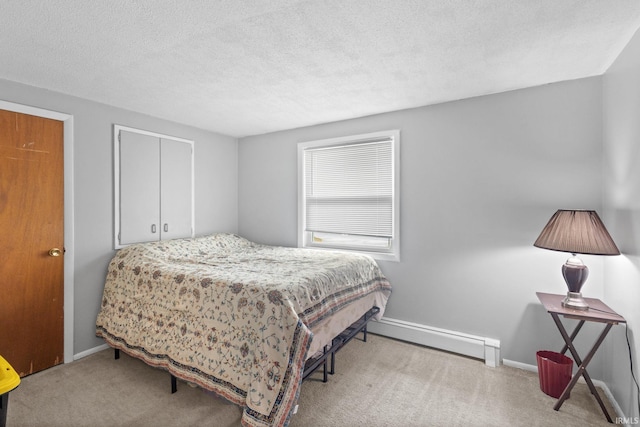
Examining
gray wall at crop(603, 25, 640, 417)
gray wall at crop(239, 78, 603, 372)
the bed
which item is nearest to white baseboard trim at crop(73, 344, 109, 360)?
the bed

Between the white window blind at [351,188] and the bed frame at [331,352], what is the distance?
88 cm

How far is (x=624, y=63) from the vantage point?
73.5 inches

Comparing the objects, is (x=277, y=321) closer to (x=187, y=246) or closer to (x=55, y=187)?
(x=187, y=246)

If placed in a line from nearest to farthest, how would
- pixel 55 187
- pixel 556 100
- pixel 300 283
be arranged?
pixel 300 283 < pixel 556 100 < pixel 55 187

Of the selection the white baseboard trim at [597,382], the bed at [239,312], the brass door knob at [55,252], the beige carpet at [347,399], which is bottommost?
the beige carpet at [347,399]

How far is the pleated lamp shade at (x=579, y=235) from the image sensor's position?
1.83 metres

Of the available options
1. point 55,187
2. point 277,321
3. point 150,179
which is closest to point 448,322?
point 277,321

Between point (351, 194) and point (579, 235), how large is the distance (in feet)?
6.65

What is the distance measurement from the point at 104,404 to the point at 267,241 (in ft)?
7.62

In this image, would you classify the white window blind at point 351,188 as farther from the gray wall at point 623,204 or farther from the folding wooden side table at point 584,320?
the gray wall at point 623,204

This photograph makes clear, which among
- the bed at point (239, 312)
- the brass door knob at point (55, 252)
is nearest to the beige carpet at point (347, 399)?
the bed at point (239, 312)

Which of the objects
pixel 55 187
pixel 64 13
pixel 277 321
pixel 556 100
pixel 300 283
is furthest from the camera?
pixel 55 187

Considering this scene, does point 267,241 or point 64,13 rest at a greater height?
point 64,13

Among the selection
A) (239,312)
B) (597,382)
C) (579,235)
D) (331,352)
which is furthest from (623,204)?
(239,312)
